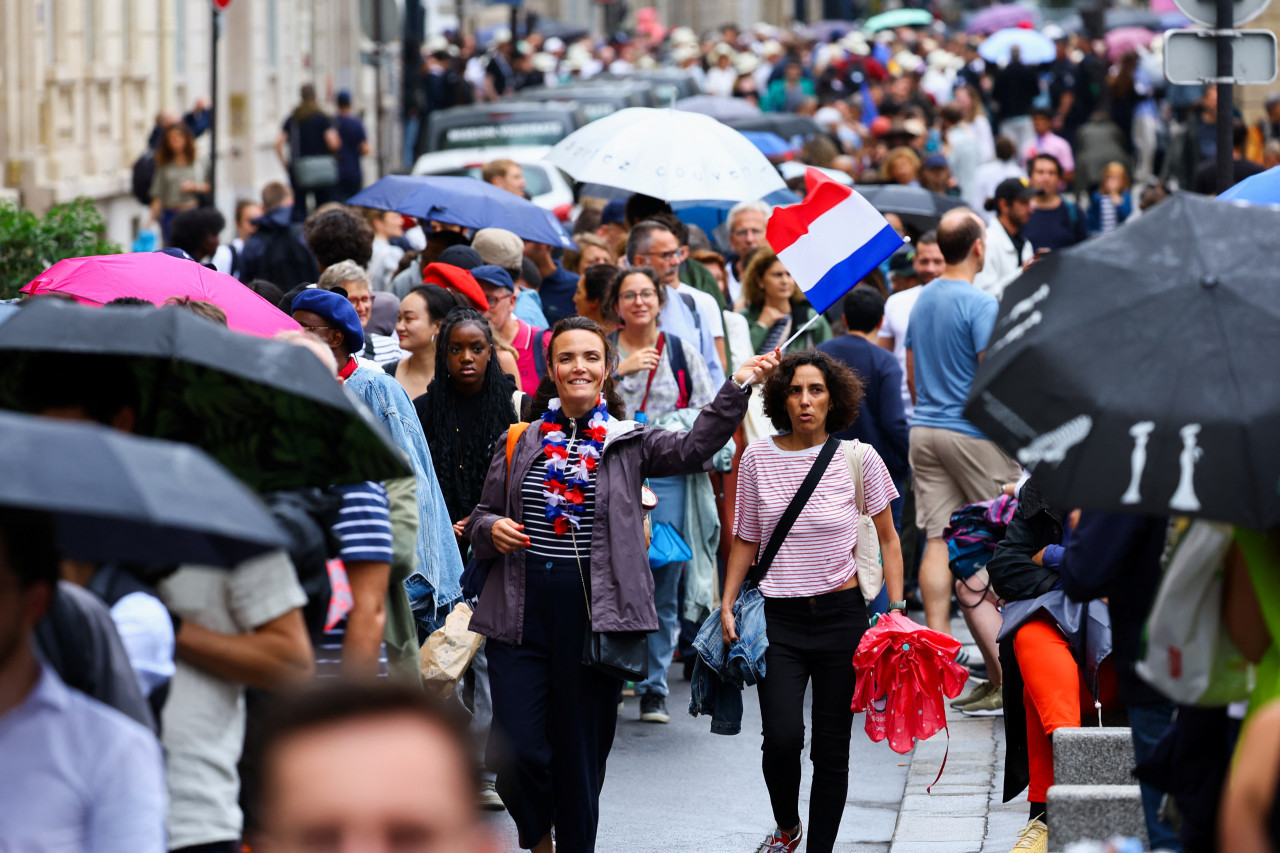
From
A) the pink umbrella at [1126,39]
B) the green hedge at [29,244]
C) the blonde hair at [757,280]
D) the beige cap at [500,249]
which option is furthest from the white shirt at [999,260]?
the pink umbrella at [1126,39]

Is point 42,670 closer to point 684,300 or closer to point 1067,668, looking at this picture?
point 1067,668

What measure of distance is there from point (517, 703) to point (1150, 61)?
2748cm

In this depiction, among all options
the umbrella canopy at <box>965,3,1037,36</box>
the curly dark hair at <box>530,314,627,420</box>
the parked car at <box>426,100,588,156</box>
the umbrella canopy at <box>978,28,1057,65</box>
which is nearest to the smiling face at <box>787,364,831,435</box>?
the curly dark hair at <box>530,314,627,420</box>

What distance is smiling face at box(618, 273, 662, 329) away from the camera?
9.05 metres

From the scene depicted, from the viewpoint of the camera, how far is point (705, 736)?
9094mm

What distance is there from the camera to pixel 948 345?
1005 cm

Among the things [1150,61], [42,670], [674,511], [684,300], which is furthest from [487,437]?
[1150,61]

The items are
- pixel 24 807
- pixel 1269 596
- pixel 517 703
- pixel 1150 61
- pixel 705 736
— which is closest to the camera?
pixel 24 807

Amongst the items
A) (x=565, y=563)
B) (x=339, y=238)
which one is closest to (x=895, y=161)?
(x=339, y=238)

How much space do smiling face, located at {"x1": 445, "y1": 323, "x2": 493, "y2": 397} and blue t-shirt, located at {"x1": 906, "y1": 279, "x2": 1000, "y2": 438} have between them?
2.79 m

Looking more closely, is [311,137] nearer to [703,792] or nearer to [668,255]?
[668,255]

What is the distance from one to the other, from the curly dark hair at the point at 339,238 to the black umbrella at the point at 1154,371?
649 cm

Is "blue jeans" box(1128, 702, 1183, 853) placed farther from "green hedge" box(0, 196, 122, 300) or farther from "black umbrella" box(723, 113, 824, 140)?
"black umbrella" box(723, 113, 824, 140)

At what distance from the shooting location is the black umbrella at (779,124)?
22516 millimetres
